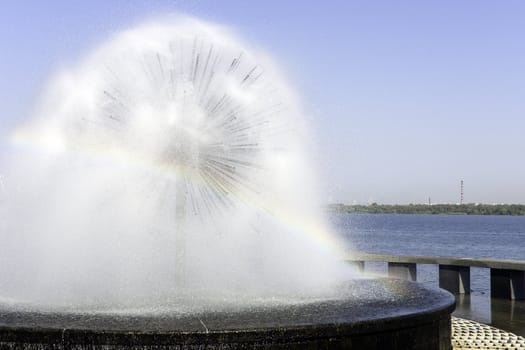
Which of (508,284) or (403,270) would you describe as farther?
(403,270)

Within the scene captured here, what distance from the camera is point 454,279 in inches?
623

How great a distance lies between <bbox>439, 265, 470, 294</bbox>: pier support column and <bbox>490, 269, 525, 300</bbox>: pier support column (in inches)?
43.1

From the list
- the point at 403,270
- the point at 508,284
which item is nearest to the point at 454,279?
the point at 403,270

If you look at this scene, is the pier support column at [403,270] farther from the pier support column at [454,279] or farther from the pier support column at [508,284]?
the pier support column at [508,284]

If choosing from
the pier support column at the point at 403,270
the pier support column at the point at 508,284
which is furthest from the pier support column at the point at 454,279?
the pier support column at the point at 508,284

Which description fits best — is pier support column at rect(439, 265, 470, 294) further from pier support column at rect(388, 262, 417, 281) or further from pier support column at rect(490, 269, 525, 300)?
pier support column at rect(490, 269, 525, 300)

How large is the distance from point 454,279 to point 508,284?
5.14 ft

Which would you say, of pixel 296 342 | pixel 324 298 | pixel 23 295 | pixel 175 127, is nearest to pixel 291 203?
pixel 175 127

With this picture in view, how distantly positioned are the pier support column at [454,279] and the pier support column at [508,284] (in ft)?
3.59

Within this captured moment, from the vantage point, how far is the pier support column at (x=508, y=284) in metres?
14.3

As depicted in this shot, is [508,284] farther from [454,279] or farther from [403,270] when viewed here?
[403,270]

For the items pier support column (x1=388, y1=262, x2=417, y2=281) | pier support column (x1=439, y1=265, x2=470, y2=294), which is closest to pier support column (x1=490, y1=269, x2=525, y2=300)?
pier support column (x1=439, y1=265, x2=470, y2=294)

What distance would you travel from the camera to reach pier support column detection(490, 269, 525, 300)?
1434cm

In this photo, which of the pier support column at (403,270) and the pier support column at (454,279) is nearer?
the pier support column at (454,279)
